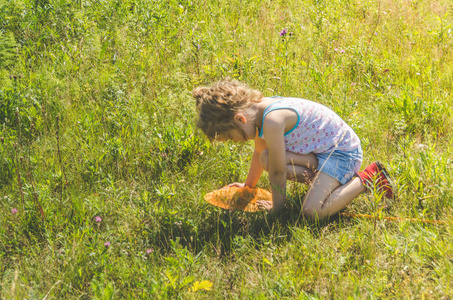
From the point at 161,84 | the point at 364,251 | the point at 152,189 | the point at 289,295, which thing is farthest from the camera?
the point at 161,84

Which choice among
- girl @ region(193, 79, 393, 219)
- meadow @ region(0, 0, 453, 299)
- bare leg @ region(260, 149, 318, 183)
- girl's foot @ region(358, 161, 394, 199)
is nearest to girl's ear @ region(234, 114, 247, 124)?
girl @ region(193, 79, 393, 219)

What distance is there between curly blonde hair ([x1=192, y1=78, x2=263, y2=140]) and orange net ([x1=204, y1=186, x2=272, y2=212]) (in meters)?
0.44

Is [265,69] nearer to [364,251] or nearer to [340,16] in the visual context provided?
[340,16]

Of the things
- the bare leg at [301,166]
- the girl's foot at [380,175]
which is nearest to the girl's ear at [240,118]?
the bare leg at [301,166]

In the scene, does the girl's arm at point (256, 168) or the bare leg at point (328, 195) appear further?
the girl's arm at point (256, 168)

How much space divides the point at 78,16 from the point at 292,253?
3.51 meters

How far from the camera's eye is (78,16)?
455cm

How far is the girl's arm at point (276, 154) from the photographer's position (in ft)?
9.20

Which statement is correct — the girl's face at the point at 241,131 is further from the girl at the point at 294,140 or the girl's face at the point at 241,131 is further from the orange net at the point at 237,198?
the orange net at the point at 237,198

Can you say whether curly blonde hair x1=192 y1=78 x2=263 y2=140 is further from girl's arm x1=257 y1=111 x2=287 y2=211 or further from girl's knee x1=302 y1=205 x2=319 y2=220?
girl's knee x1=302 y1=205 x2=319 y2=220

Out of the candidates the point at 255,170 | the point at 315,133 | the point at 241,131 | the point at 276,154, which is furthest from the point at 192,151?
the point at 315,133

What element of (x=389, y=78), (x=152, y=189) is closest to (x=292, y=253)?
(x=152, y=189)

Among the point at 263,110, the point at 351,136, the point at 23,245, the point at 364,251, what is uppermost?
the point at 263,110

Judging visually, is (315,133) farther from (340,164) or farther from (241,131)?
(241,131)
